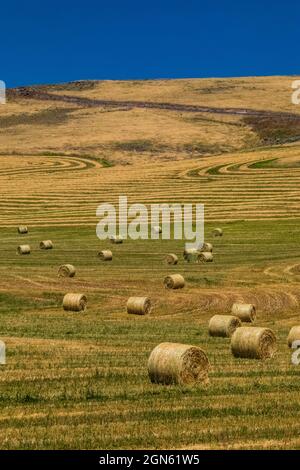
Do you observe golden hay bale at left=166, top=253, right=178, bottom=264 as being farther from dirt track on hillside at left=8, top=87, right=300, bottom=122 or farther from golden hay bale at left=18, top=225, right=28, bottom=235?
dirt track on hillside at left=8, top=87, right=300, bottom=122

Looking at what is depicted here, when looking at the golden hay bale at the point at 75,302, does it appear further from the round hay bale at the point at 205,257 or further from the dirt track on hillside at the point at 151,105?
the dirt track on hillside at the point at 151,105

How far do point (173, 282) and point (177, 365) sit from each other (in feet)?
64.6

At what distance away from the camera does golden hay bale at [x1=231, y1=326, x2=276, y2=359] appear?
63.7 ft

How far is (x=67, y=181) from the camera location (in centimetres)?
9800

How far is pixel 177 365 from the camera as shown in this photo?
15539mm

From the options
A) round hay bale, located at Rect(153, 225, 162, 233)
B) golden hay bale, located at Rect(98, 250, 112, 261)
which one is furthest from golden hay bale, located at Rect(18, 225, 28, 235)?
golden hay bale, located at Rect(98, 250, 112, 261)

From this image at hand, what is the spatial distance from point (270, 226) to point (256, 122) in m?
91.0

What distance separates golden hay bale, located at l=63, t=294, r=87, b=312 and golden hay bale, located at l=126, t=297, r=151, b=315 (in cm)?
178

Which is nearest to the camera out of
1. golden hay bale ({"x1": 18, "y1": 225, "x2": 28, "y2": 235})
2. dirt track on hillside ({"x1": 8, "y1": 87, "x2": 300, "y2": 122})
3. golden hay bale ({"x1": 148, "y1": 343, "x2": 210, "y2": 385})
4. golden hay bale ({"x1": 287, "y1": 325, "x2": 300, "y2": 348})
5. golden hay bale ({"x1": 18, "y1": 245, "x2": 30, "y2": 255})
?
golden hay bale ({"x1": 148, "y1": 343, "x2": 210, "y2": 385})

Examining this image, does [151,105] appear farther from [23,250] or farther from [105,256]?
[105,256]

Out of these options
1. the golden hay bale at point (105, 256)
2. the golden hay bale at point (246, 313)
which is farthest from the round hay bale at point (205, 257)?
the golden hay bale at point (246, 313)

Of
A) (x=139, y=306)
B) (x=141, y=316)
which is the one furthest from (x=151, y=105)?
(x=141, y=316)
